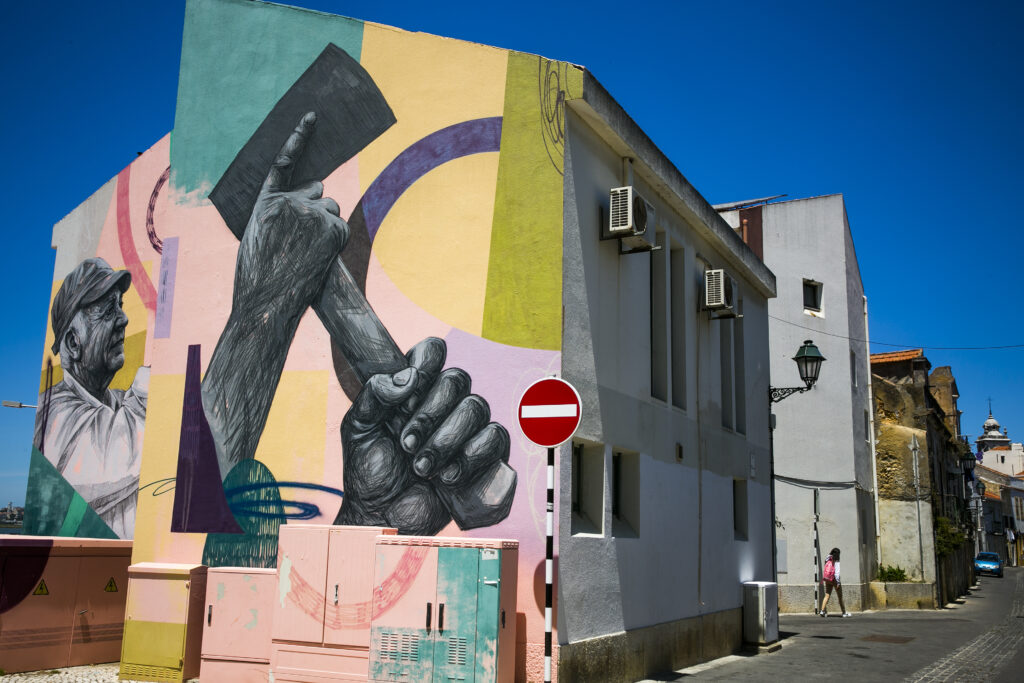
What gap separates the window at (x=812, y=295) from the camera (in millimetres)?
27906

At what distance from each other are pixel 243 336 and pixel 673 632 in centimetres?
728

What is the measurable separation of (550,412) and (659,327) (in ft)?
19.5

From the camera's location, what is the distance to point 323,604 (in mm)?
9023

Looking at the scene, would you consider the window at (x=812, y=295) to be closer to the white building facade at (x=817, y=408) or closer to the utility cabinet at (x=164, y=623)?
the white building facade at (x=817, y=408)

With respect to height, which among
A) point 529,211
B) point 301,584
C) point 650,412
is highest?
point 529,211

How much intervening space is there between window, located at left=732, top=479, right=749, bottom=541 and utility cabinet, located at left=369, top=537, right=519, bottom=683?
919 centimetres

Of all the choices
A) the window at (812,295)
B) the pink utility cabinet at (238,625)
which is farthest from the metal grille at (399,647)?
the window at (812,295)

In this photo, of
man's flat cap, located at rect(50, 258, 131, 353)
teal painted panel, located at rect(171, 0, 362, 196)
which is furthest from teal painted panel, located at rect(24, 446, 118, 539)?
teal painted panel, located at rect(171, 0, 362, 196)

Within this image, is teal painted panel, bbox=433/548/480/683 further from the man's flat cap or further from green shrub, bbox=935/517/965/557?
green shrub, bbox=935/517/965/557

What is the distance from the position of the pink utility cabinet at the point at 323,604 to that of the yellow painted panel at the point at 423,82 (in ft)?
14.4

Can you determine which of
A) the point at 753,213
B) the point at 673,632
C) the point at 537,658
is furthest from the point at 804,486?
the point at 537,658

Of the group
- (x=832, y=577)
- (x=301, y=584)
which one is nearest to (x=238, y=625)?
(x=301, y=584)

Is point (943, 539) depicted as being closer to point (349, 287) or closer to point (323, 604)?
point (349, 287)

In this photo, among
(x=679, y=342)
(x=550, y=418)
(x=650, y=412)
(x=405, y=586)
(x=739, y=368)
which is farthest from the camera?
(x=739, y=368)
